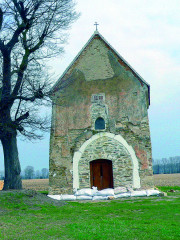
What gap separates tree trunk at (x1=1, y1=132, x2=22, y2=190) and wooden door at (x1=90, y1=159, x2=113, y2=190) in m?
4.18

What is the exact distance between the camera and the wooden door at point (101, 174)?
1585cm

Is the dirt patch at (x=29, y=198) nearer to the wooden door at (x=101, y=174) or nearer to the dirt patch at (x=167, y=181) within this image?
the wooden door at (x=101, y=174)

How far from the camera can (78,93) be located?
1669cm

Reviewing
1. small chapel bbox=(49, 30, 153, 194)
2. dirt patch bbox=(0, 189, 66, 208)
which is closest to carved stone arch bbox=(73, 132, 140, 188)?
small chapel bbox=(49, 30, 153, 194)

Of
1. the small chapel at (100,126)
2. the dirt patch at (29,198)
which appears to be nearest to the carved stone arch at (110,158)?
the small chapel at (100,126)

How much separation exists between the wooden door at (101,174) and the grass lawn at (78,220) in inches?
169

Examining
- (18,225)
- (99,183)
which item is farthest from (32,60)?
(18,225)

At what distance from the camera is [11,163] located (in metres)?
13.5

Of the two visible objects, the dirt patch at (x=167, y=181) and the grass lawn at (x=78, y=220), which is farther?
the dirt patch at (x=167, y=181)

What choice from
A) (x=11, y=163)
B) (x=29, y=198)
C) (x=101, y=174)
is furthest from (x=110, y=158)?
(x=29, y=198)

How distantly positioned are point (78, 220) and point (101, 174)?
297 inches

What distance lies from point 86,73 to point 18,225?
10724 millimetres

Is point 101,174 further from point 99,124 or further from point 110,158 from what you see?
point 99,124

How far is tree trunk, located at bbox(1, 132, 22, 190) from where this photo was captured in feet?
43.9
